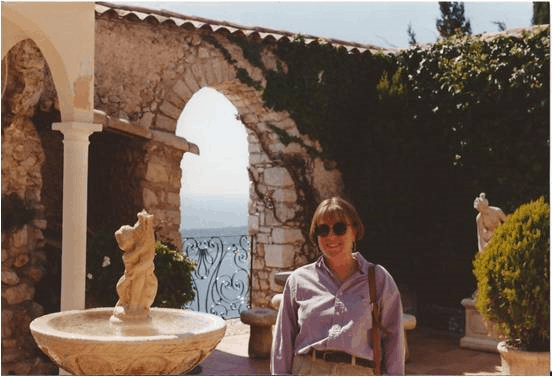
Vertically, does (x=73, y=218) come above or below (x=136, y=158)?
below

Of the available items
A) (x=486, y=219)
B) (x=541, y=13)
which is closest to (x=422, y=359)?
(x=486, y=219)

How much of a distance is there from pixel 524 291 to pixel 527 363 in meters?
0.57

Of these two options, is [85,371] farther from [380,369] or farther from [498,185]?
[498,185]

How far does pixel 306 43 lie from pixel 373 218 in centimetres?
254

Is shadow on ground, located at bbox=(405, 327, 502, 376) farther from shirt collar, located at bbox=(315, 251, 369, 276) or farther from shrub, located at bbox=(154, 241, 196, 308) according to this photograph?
shirt collar, located at bbox=(315, 251, 369, 276)

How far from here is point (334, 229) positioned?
2.82 metres

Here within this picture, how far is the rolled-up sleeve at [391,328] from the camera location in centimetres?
279

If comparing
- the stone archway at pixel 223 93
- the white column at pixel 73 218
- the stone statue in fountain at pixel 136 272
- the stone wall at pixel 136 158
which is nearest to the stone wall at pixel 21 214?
the stone wall at pixel 136 158

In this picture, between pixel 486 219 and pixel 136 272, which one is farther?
pixel 486 219

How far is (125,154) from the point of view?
8.74m

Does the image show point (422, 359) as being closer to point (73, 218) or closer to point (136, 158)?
point (136, 158)

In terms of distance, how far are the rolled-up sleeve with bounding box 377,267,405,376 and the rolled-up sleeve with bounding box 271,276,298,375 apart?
0.34 m

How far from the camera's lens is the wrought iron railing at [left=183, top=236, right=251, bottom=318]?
1041cm

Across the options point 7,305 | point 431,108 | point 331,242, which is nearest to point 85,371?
point 331,242
